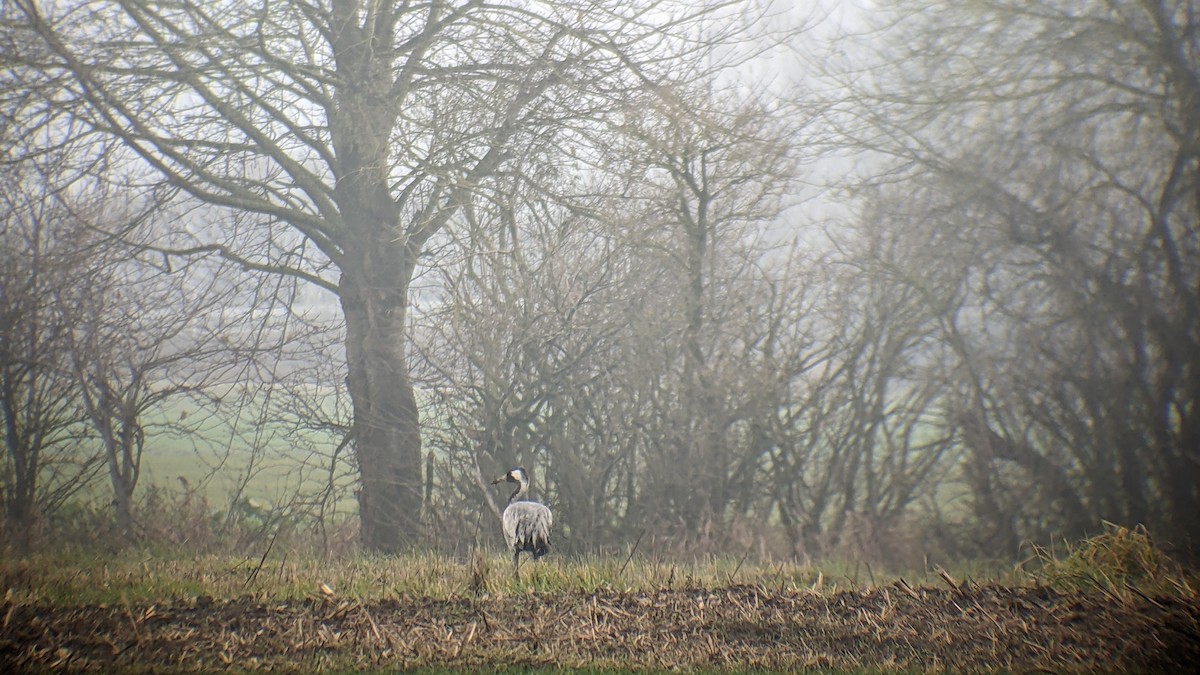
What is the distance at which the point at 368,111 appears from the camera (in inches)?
378

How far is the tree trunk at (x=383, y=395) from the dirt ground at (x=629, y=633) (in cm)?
398

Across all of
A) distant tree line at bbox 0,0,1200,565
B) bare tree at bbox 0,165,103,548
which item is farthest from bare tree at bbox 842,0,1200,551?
bare tree at bbox 0,165,103,548

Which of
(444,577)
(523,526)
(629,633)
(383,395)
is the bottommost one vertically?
(629,633)

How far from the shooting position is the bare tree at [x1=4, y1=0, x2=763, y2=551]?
948 centimetres

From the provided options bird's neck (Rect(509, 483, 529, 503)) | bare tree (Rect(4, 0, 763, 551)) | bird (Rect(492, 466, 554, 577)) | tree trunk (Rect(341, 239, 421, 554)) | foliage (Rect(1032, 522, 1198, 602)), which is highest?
bare tree (Rect(4, 0, 763, 551))

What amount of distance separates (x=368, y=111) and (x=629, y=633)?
645 centimetres

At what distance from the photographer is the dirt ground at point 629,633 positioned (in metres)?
4.75

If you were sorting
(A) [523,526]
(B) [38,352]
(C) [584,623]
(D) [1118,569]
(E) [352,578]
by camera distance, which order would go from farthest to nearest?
1. (B) [38,352]
2. (A) [523,526]
3. (D) [1118,569]
4. (E) [352,578]
5. (C) [584,623]

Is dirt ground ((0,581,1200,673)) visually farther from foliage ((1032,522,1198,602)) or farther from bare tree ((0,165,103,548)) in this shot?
bare tree ((0,165,103,548))

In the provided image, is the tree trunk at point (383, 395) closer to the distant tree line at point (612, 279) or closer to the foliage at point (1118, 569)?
the distant tree line at point (612, 279)

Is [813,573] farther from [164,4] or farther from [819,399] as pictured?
[164,4]

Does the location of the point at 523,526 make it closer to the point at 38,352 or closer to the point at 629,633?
the point at 629,633

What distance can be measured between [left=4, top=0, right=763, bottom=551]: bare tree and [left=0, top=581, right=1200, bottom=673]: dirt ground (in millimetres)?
→ 4159

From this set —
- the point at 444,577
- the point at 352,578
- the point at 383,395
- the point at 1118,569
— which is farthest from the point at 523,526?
the point at 1118,569
